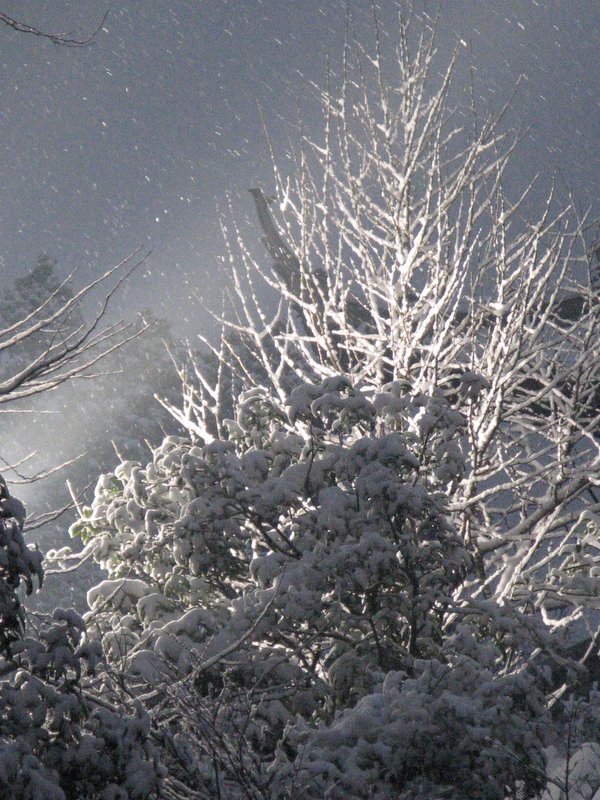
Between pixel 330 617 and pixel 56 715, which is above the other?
pixel 56 715

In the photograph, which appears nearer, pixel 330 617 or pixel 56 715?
pixel 56 715

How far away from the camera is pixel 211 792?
3008 mm

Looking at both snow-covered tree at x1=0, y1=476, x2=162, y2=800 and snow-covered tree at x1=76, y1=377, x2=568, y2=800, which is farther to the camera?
snow-covered tree at x1=76, y1=377, x2=568, y2=800

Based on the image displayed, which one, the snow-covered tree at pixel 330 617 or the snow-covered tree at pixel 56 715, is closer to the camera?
the snow-covered tree at pixel 56 715

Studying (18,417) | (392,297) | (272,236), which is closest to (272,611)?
(392,297)

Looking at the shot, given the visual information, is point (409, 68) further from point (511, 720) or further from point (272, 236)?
A: point (511, 720)

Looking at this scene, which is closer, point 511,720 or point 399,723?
point 399,723

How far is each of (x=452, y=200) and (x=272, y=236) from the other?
10.8 ft

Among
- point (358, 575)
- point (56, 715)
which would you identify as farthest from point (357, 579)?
point (56, 715)

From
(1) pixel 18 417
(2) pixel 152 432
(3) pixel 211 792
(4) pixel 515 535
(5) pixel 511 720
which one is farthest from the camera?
(1) pixel 18 417

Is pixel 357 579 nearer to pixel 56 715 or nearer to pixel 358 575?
pixel 358 575

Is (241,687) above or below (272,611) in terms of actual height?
below

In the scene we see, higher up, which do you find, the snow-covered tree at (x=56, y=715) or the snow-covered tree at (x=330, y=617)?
the snow-covered tree at (x=56, y=715)

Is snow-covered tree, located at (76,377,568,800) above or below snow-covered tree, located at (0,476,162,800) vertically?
below
